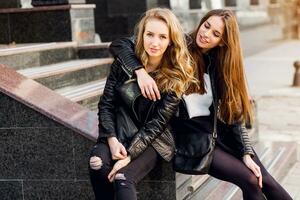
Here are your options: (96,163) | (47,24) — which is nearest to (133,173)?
(96,163)

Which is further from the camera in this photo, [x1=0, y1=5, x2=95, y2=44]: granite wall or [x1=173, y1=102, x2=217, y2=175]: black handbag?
[x1=0, y1=5, x2=95, y2=44]: granite wall

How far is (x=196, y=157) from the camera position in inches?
144

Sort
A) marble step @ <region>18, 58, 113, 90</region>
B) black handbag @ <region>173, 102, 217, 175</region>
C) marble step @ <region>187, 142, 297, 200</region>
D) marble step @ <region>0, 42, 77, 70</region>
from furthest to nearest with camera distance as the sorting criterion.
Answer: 1. marble step @ <region>0, 42, 77, 70</region>
2. marble step @ <region>18, 58, 113, 90</region>
3. marble step @ <region>187, 142, 297, 200</region>
4. black handbag @ <region>173, 102, 217, 175</region>

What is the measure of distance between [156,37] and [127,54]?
0.25 meters

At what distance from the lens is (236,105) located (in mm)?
3697

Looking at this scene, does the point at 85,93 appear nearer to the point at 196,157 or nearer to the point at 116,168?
the point at 196,157

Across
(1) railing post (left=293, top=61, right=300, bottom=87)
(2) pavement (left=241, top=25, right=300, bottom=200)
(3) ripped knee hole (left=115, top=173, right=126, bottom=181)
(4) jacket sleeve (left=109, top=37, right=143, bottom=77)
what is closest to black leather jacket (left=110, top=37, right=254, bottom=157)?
(4) jacket sleeve (left=109, top=37, right=143, bottom=77)

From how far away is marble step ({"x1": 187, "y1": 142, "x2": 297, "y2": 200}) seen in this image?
4633mm

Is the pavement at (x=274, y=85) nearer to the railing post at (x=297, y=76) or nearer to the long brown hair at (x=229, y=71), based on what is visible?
the railing post at (x=297, y=76)

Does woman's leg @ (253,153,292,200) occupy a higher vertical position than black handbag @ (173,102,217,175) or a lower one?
lower

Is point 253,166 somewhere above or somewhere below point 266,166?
above

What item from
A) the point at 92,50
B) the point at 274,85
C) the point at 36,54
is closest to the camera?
the point at 36,54

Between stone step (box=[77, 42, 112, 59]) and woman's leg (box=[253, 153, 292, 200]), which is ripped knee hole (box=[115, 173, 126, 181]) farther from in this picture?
stone step (box=[77, 42, 112, 59])

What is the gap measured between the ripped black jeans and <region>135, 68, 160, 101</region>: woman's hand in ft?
1.13
